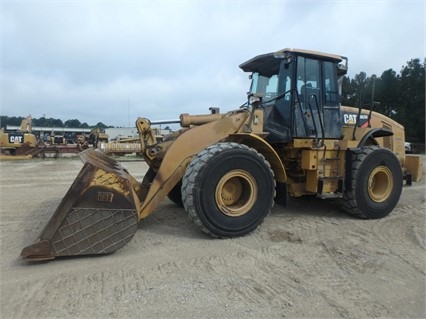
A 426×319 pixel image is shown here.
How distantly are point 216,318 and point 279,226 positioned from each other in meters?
2.79

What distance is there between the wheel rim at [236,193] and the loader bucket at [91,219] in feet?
3.85

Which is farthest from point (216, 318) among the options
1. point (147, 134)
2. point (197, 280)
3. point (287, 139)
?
point (287, 139)

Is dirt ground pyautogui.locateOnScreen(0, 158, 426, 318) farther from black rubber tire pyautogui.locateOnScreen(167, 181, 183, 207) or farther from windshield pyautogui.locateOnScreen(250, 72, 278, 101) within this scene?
windshield pyautogui.locateOnScreen(250, 72, 278, 101)

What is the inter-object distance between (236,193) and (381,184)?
2964mm

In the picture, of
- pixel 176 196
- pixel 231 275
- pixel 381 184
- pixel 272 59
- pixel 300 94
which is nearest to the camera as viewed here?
pixel 231 275

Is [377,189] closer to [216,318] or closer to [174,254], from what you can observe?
[174,254]

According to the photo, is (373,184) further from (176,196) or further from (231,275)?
(231,275)

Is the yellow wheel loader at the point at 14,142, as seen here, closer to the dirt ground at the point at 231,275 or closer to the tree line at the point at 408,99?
the dirt ground at the point at 231,275

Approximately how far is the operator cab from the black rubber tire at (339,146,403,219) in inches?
25.5

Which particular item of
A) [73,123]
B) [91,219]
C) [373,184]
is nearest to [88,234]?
[91,219]

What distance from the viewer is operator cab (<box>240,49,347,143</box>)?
19.2 ft

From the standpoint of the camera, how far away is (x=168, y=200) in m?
7.31

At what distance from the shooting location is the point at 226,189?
16.8ft

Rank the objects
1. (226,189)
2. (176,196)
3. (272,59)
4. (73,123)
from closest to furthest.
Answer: (226,189), (272,59), (176,196), (73,123)
